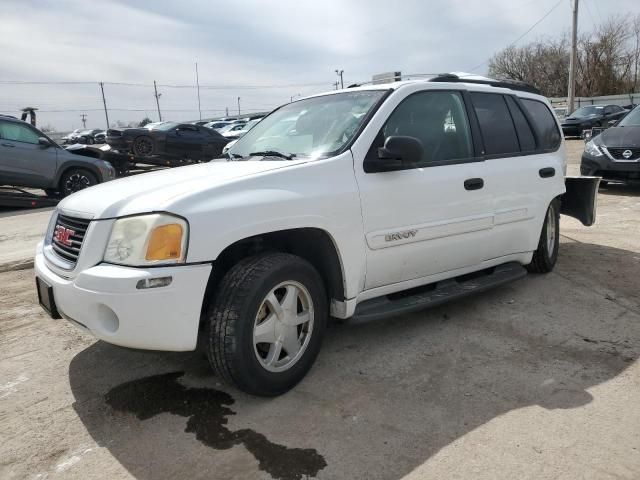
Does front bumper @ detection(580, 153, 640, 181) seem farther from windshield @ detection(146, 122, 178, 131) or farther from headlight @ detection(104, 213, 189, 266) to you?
windshield @ detection(146, 122, 178, 131)

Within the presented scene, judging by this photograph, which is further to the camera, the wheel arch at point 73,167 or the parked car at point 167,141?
the parked car at point 167,141

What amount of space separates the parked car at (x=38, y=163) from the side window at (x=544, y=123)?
9165mm

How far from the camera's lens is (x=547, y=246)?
5.05m

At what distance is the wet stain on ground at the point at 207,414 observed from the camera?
2414mm

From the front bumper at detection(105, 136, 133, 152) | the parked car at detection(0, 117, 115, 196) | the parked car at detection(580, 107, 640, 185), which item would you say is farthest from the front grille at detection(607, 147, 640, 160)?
the front bumper at detection(105, 136, 133, 152)

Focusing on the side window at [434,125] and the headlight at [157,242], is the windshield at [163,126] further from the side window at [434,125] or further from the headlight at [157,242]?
the headlight at [157,242]

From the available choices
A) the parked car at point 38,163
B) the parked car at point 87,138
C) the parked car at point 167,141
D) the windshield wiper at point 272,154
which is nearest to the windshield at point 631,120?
the windshield wiper at point 272,154

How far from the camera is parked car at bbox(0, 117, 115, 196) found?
1005 cm

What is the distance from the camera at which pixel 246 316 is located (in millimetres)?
2732

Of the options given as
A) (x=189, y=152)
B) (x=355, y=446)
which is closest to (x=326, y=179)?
(x=355, y=446)

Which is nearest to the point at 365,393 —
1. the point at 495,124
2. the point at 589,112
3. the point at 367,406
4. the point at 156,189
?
the point at 367,406

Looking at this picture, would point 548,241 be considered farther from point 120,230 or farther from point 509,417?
point 120,230

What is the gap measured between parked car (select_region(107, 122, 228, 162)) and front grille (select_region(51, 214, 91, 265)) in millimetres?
11925

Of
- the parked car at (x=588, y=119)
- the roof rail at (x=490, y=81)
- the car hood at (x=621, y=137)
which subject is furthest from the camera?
the parked car at (x=588, y=119)
